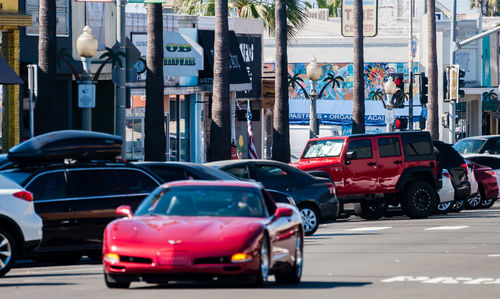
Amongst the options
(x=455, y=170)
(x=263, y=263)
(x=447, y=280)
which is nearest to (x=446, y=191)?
(x=455, y=170)

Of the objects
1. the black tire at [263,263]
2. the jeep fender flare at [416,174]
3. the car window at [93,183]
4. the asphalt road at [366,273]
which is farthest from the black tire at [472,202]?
the black tire at [263,263]

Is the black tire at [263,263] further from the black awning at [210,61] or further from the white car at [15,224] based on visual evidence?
the black awning at [210,61]

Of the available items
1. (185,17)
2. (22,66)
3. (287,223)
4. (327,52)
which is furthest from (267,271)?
(327,52)

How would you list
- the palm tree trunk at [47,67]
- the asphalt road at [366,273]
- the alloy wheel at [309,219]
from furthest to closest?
the palm tree trunk at [47,67] < the alloy wheel at [309,219] < the asphalt road at [366,273]

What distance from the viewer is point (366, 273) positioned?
1523 cm

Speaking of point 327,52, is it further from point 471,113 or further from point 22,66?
point 22,66

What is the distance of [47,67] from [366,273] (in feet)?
43.5

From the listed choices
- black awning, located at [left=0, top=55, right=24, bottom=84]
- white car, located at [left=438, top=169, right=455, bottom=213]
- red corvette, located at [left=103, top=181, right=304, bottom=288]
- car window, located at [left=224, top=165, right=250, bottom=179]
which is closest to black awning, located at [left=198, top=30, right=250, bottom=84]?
black awning, located at [left=0, top=55, right=24, bottom=84]

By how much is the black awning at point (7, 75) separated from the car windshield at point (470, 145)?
16816 mm

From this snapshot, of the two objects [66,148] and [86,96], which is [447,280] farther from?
[86,96]

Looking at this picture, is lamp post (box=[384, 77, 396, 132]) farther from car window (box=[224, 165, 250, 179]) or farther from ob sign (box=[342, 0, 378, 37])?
car window (box=[224, 165, 250, 179])

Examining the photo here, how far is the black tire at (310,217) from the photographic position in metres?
23.1

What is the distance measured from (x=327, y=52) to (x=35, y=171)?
169 feet

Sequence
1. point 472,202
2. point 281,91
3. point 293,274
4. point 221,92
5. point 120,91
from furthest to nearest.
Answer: point 281,91 < point 472,202 < point 221,92 < point 120,91 < point 293,274
